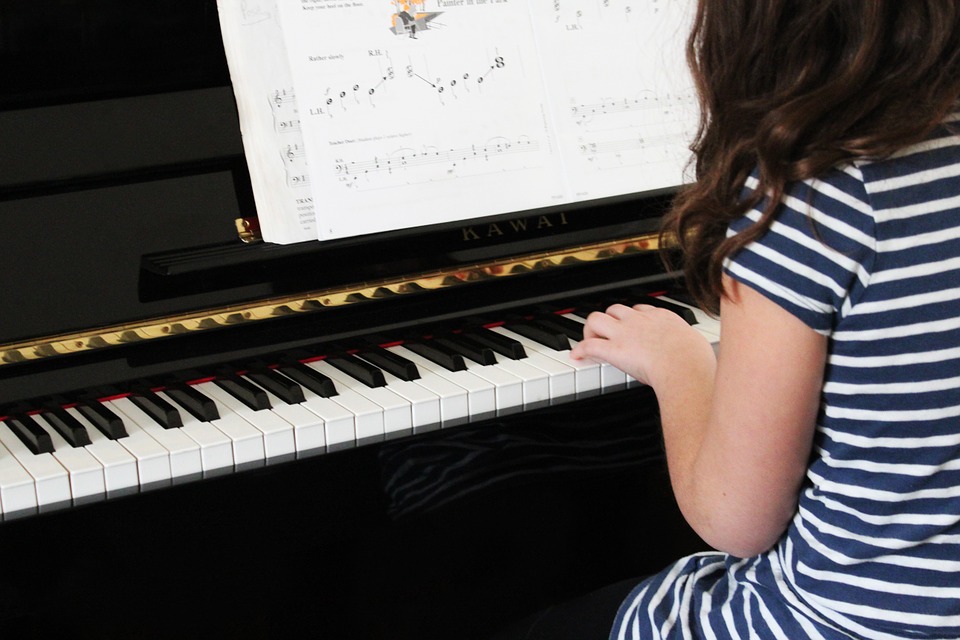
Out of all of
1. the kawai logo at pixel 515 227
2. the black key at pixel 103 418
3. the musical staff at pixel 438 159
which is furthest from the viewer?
the kawai logo at pixel 515 227

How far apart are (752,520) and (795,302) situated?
0.22m

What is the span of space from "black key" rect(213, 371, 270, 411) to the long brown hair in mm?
567

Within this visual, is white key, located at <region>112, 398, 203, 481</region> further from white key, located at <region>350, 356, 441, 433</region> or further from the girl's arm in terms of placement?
the girl's arm

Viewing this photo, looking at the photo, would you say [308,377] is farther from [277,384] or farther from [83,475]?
[83,475]

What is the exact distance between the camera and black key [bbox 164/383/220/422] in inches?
45.6

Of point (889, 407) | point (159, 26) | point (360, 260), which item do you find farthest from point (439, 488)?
point (159, 26)

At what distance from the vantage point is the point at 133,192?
1354 millimetres

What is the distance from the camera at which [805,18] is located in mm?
773

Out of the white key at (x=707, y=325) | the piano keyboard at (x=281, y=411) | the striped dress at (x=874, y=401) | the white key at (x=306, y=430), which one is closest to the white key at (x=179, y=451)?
the piano keyboard at (x=281, y=411)

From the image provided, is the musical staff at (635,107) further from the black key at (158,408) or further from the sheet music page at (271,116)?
the black key at (158,408)

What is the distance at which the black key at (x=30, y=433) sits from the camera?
1089 mm

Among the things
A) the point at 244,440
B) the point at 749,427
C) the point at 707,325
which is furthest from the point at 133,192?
the point at 749,427

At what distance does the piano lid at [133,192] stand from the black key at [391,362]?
97mm

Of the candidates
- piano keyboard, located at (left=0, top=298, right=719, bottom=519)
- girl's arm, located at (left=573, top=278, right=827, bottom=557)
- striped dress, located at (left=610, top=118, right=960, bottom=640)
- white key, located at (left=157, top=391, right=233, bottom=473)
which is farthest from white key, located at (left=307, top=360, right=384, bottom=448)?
striped dress, located at (left=610, top=118, right=960, bottom=640)
